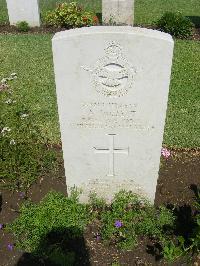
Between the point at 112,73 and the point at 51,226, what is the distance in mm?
1708

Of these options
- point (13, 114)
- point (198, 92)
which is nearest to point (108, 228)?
point (13, 114)

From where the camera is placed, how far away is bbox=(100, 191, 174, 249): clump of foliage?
3.83 metres

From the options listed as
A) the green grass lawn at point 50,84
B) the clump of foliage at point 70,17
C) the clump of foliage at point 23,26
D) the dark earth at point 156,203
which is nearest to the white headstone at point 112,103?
the dark earth at point 156,203

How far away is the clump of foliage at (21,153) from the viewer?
4.52 meters

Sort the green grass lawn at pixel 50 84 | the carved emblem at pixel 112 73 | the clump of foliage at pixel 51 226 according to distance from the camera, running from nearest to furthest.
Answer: the carved emblem at pixel 112 73, the clump of foliage at pixel 51 226, the green grass lawn at pixel 50 84

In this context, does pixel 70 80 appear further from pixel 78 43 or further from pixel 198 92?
pixel 198 92

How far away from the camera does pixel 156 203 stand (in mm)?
4328

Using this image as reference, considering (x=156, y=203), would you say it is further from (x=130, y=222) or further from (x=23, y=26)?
(x=23, y=26)

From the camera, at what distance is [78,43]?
301cm

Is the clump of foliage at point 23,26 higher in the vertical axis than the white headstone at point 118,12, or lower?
lower

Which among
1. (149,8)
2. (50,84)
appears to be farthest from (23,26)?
(149,8)

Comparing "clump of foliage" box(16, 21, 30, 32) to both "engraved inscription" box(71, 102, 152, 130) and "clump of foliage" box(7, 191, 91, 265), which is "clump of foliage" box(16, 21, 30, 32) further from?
"engraved inscription" box(71, 102, 152, 130)

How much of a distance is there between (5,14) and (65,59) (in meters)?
9.87

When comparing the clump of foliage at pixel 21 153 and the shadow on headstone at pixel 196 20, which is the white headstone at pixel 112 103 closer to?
the clump of foliage at pixel 21 153
